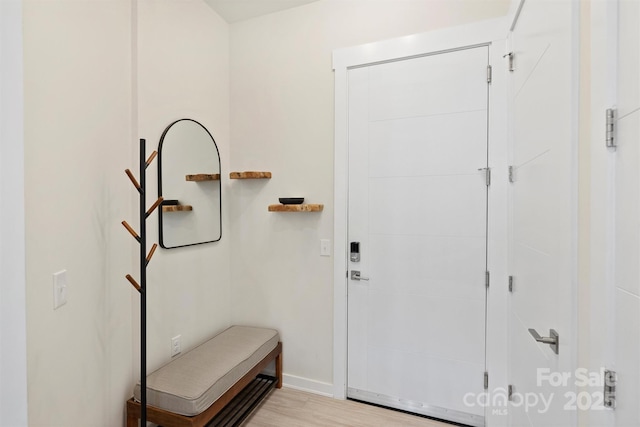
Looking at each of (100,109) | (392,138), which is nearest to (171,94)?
(100,109)

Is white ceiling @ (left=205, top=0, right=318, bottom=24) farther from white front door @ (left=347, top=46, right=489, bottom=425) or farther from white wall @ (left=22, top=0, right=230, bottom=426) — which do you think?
white front door @ (left=347, top=46, right=489, bottom=425)

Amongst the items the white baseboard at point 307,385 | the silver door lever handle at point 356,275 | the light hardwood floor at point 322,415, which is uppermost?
the silver door lever handle at point 356,275

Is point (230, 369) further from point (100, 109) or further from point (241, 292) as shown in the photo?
point (100, 109)

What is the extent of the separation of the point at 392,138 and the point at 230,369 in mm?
1778

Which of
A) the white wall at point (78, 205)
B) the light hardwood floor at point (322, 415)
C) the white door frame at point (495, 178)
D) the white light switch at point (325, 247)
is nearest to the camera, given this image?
the white wall at point (78, 205)

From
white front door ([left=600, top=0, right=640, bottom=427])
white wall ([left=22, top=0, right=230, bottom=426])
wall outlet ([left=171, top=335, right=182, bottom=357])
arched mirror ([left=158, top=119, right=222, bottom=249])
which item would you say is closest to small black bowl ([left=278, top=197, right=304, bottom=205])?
arched mirror ([left=158, top=119, right=222, bottom=249])

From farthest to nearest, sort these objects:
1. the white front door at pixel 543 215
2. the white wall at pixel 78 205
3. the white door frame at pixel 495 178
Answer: the white door frame at pixel 495 178, the white wall at pixel 78 205, the white front door at pixel 543 215

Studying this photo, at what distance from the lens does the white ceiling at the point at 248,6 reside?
2232 mm

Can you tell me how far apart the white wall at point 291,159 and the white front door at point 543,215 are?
0.97 metres

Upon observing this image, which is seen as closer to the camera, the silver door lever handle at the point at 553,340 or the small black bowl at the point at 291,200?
the silver door lever handle at the point at 553,340

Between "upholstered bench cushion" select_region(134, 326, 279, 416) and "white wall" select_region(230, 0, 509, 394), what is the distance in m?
0.29

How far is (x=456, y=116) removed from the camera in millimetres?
1870

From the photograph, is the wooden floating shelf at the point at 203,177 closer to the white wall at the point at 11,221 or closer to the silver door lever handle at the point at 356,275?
the silver door lever handle at the point at 356,275

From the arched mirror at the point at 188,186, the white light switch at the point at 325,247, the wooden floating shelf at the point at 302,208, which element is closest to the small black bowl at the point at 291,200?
the wooden floating shelf at the point at 302,208
